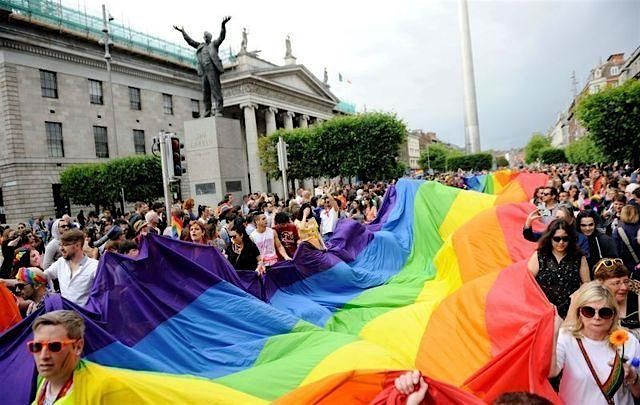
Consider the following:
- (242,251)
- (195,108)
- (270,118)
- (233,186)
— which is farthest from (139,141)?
(242,251)

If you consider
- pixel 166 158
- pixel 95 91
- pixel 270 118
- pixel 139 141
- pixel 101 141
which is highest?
pixel 95 91

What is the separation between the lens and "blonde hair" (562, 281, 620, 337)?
281 centimetres

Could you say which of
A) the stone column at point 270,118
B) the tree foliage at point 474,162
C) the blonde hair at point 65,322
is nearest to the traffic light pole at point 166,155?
the blonde hair at point 65,322

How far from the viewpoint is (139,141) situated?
125 ft

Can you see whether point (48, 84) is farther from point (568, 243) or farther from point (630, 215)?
point (568, 243)

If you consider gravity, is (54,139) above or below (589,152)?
above

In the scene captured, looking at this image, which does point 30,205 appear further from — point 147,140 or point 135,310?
point 135,310

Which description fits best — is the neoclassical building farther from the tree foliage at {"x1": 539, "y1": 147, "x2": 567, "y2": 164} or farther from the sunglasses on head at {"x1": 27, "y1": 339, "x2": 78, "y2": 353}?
the tree foliage at {"x1": 539, "y1": 147, "x2": 567, "y2": 164}

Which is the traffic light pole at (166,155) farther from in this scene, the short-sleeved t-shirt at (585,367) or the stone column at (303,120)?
the stone column at (303,120)

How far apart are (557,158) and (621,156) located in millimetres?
76464

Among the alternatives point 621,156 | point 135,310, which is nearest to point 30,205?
point 135,310

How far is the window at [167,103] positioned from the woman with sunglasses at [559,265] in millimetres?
40648

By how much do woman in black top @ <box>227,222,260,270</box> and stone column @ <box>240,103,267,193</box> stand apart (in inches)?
1375

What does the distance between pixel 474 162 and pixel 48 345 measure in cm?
5999
